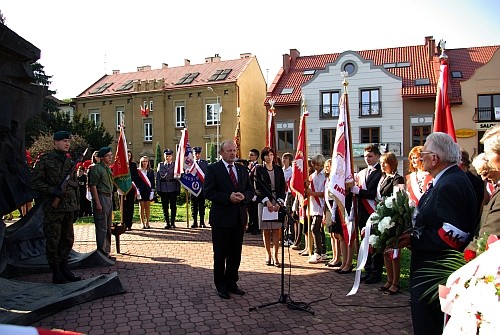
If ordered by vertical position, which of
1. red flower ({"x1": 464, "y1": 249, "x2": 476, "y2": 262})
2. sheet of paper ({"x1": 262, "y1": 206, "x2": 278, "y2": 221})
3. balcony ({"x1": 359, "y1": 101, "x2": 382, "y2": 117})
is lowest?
sheet of paper ({"x1": 262, "y1": 206, "x2": 278, "y2": 221})

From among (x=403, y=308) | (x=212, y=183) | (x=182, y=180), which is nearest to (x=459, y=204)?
(x=403, y=308)

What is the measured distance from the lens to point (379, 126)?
33188 mm

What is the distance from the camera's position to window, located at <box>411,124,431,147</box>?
3167 centimetres

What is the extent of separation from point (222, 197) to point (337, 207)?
2.20 meters

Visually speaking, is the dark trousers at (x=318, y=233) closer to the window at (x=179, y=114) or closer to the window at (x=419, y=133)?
the window at (x=419, y=133)

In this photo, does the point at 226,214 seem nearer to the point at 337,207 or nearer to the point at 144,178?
the point at 337,207

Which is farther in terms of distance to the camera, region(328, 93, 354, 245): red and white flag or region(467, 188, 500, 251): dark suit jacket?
region(328, 93, 354, 245): red and white flag

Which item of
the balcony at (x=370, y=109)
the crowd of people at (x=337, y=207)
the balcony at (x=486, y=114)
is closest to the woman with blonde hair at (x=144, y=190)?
the crowd of people at (x=337, y=207)

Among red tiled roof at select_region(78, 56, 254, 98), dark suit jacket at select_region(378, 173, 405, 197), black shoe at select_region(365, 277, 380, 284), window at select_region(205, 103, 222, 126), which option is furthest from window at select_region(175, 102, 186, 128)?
dark suit jacket at select_region(378, 173, 405, 197)

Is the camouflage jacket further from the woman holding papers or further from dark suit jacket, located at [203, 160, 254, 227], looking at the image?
the woman holding papers

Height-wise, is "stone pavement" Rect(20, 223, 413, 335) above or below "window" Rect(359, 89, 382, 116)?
below

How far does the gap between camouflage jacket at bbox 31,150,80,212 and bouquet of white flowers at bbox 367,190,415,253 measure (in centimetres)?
461

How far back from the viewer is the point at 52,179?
20.7 feet

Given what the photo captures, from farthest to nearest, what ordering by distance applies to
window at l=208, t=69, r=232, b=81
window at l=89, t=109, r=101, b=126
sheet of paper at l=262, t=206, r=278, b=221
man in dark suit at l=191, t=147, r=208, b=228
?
1. window at l=89, t=109, r=101, b=126
2. window at l=208, t=69, r=232, b=81
3. man in dark suit at l=191, t=147, r=208, b=228
4. sheet of paper at l=262, t=206, r=278, b=221
